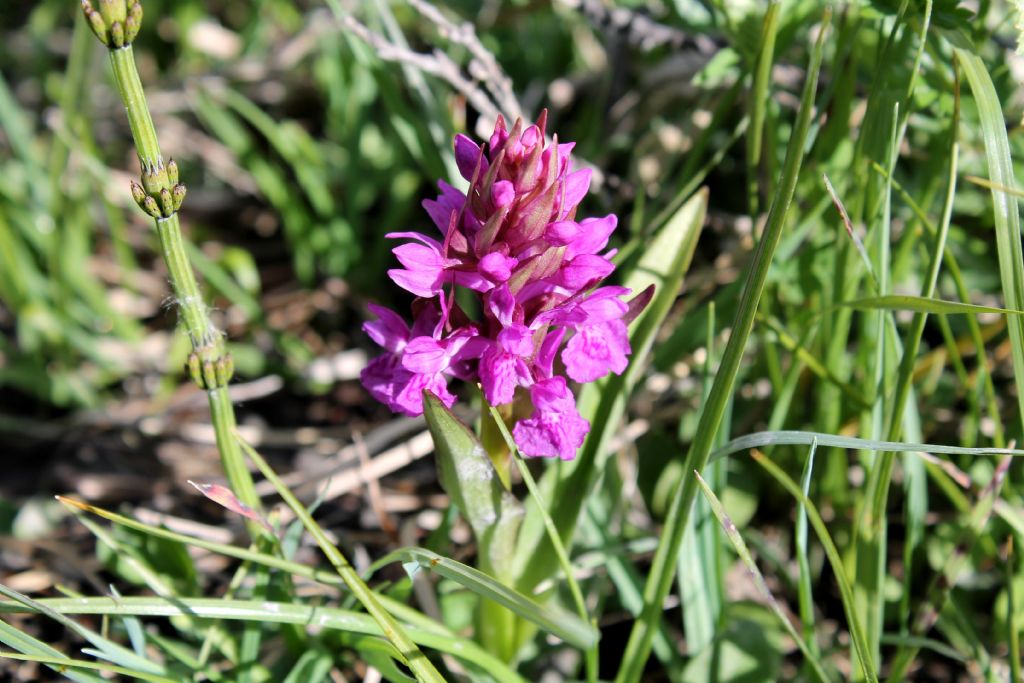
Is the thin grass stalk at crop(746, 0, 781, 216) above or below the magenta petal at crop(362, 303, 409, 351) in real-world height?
above

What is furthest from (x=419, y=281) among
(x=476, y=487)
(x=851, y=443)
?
(x=851, y=443)

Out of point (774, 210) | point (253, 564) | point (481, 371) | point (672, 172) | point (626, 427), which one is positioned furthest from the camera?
point (672, 172)

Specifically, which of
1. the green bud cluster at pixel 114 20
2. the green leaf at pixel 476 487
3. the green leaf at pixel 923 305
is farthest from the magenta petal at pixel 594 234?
the green bud cluster at pixel 114 20

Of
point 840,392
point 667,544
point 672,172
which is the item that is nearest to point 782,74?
point 672,172

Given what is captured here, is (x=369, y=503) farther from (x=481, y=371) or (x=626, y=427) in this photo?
(x=481, y=371)

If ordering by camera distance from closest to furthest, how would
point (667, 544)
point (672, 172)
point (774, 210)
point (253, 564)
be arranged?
point (774, 210), point (667, 544), point (253, 564), point (672, 172)

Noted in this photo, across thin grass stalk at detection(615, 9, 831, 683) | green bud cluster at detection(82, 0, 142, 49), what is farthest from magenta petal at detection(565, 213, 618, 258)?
green bud cluster at detection(82, 0, 142, 49)

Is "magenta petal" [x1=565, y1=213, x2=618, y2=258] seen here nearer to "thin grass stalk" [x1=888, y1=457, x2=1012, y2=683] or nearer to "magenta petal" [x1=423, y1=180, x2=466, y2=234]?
"magenta petal" [x1=423, y1=180, x2=466, y2=234]

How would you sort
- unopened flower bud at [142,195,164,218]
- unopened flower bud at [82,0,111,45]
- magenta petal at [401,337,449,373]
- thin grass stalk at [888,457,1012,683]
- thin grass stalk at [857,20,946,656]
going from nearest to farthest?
unopened flower bud at [82,0,111,45] → unopened flower bud at [142,195,164,218] → magenta petal at [401,337,449,373] → thin grass stalk at [857,20,946,656] → thin grass stalk at [888,457,1012,683]
